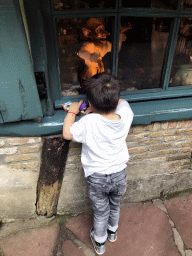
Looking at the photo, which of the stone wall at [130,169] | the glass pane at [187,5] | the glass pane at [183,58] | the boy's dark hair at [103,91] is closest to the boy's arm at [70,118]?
the boy's dark hair at [103,91]

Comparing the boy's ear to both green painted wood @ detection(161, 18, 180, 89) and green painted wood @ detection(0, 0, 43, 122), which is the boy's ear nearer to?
green painted wood @ detection(0, 0, 43, 122)

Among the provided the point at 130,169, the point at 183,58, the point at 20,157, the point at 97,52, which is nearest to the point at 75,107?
the point at 97,52

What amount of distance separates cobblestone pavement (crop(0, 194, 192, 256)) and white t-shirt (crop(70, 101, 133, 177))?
33.3 inches

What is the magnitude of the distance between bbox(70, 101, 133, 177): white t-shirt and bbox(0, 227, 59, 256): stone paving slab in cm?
91

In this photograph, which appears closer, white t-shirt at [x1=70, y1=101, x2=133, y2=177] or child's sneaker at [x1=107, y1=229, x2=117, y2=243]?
white t-shirt at [x1=70, y1=101, x2=133, y2=177]

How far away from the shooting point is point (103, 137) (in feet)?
4.41

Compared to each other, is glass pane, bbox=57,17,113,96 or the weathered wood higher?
glass pane, bbox=57,17,113,96

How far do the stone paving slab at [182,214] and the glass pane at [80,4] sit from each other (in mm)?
2053

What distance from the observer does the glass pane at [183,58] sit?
→ 164 cm

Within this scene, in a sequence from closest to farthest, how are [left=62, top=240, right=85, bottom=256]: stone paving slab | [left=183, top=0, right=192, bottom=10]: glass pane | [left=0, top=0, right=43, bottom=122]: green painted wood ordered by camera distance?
[left=0, top=0, right=43, bottom=122]: green painted wood < [left=183, top=0, right=192, bottom=10]: glass pane < [left=62, top=240, right=85, bottom=256]: stone paving slab

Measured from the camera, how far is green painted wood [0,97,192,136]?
153 centimetres

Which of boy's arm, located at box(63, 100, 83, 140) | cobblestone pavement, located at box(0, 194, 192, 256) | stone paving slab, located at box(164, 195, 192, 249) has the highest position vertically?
boy's arm, located at box(63, 100, 83, 140)

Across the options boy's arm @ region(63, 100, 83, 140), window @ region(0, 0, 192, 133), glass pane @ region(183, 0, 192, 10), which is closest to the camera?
window @ region(0, 0, 192, 133)

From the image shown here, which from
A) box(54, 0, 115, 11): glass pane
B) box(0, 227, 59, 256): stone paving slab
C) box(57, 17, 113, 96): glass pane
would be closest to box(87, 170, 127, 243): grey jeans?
box(0, 227, 59, 256): stone paving slab
